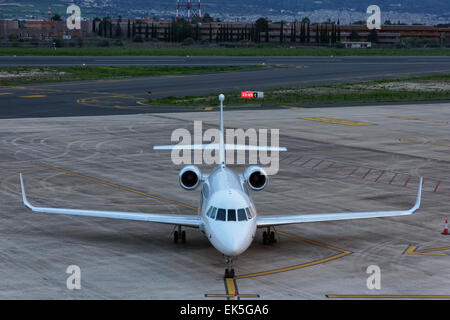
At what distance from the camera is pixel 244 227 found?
2081 centimetres

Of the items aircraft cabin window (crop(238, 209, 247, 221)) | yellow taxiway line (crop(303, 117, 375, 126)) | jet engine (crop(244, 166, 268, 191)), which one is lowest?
yellow taxiway line (crop(303, 117, 375, 126))

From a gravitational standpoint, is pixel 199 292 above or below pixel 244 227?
below

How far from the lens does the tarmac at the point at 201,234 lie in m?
20.2

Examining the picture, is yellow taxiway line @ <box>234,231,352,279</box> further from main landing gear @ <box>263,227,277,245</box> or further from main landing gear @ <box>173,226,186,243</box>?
main landing gear @ <box>173,226,186,243</box>

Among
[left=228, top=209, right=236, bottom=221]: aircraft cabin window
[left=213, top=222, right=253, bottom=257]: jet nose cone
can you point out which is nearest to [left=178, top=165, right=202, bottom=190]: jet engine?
[left=228, top=209, right=236, bottom=221]: aircraft cabin window

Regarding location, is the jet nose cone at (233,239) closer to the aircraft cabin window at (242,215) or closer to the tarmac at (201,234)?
the aircraft cabin window at (242,215)

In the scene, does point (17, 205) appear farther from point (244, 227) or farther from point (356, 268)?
point (356, 268)

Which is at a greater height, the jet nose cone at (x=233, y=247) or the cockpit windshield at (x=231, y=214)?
the cockpit windshield at (x=231, y=214)

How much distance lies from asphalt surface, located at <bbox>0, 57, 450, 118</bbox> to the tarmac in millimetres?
13079

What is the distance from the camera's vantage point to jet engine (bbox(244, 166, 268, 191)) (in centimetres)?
2498

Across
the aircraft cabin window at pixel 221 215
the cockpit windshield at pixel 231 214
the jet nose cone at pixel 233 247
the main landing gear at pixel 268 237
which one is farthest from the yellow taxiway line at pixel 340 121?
the jet nose cone at pixel 233 247

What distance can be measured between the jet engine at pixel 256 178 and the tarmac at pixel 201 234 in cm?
195

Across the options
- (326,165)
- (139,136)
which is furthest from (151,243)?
(139,136)
